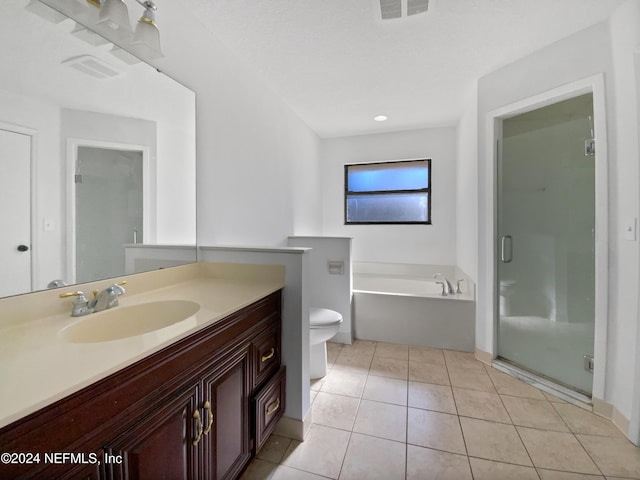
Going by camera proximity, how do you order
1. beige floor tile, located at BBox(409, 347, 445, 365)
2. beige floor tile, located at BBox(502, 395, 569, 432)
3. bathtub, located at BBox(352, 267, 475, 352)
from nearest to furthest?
beige floor tile, located at BBox(502, 395, 569, 432), beige floor tile, located at BBox(409, 347, 445, 365), bathtub, located at BBox(352, 267, 475, 352)

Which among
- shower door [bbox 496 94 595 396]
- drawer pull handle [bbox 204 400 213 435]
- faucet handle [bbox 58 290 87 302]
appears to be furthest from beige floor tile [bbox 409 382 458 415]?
faucet handle [bbox 58 290 87 302]

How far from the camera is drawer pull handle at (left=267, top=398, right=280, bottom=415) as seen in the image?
1273 mm

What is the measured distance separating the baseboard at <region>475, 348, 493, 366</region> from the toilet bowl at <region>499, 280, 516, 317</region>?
0.35 metres

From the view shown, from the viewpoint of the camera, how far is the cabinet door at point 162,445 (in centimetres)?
65

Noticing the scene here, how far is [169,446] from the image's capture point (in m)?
0.78

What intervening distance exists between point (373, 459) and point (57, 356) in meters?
1.33

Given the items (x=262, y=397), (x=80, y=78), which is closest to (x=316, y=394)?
(x=262, y=397)

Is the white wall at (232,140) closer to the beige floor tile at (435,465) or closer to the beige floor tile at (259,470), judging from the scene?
the beige floor tile at (259,470)

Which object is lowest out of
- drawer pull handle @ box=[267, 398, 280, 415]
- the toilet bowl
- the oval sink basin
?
drawer pull handle @ box=[267, 398, 280, 415]

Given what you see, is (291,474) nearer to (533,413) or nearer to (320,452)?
(320,452)

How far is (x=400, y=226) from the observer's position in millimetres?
3551

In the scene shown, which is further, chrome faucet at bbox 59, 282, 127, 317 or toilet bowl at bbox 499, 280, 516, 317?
toilet bowl at bbox 499, 280, 516, 317

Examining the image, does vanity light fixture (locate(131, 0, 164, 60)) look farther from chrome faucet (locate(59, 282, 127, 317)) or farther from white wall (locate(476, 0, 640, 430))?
white wall (locate(476, 0, 640, 430))

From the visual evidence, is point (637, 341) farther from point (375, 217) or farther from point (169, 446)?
point (375, 217)
